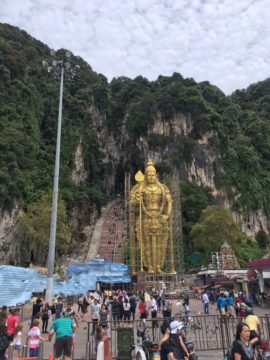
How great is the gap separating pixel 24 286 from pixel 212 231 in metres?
18.9

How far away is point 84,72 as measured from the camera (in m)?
53.2

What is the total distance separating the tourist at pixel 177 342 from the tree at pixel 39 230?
22.9 meters

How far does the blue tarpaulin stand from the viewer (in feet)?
40.0

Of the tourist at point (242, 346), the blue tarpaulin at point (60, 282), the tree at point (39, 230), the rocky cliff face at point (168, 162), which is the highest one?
the rocky cliff face at point (168, 162)

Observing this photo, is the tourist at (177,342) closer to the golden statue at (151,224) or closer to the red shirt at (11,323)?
the red shirt at (11,323)

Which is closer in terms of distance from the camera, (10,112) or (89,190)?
(10,112)

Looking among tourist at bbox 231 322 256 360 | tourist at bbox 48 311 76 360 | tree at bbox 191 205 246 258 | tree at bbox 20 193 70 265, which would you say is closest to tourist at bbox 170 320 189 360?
tourist at bbox 231 322 256 360

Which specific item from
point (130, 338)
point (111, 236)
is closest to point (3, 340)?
point (130, 338)

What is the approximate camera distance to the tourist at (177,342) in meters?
4.68

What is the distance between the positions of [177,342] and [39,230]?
2343cm

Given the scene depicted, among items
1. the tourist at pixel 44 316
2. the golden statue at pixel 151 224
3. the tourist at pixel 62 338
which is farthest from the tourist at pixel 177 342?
the golden statue at pixel 151 224

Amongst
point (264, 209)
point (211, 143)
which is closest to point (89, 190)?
point (211, 143)

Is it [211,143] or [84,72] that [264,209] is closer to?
[211,143]

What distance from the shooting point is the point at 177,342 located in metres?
4.74
